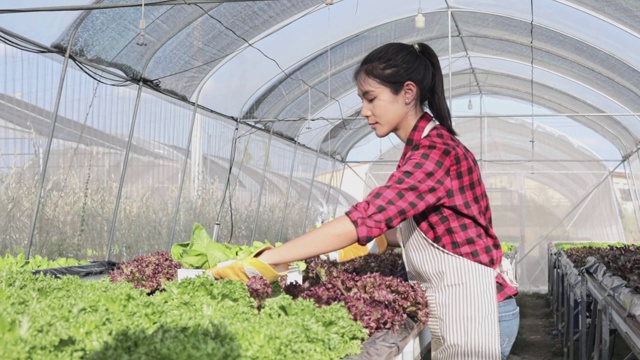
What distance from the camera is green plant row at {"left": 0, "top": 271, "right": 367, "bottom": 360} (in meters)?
1.96

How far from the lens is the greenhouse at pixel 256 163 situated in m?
2.65

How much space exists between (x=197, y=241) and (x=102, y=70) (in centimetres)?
433

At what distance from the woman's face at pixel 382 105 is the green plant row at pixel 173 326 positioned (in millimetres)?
642

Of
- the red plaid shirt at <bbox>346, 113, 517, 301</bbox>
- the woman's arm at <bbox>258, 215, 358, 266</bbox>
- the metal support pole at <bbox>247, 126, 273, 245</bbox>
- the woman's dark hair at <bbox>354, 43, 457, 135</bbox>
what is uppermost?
the metal support pole at <bbox>247, 126, 273, 245</bbox>

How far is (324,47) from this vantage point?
12008 mm

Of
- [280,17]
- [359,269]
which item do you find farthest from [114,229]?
[359,269]

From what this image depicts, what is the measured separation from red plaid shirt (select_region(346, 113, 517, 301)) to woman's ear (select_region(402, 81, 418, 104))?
0.08 metres

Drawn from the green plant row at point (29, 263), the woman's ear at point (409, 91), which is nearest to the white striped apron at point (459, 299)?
the woman's ear at point (409, 91)

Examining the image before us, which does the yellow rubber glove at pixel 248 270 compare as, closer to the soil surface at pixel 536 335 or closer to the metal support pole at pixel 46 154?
the metal support pole at pixel 46 154

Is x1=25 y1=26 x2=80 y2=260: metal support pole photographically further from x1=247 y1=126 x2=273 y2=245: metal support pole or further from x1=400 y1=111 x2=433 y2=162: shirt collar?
x1=247 y1=126 x2=273 y2=245: metal support pole

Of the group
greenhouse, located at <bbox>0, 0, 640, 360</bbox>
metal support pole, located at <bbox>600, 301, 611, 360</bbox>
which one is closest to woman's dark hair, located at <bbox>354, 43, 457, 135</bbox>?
greenhouse, located at <bbox>0, 0, 640, 360</bbox>

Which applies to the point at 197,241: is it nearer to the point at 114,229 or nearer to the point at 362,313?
the point at 362,313

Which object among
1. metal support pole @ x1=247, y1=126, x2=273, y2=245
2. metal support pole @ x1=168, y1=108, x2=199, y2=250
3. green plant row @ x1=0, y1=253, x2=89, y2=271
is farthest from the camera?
metal support pole @ x1=247, y1=126, x2=273, y2=245

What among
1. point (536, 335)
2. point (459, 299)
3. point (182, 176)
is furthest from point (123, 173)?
point (459, 299)
